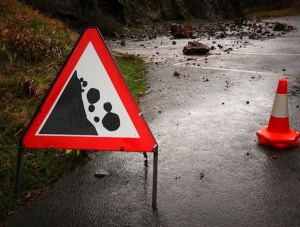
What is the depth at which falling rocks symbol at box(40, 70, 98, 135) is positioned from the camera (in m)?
2.56

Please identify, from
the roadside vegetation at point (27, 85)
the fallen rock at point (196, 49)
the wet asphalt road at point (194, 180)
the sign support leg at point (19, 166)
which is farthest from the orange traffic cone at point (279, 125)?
the fallen rock at point (196, 49)

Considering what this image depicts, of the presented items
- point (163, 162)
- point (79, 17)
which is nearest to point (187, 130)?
point (163, 162)

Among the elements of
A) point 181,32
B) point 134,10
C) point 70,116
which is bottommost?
point 181,32

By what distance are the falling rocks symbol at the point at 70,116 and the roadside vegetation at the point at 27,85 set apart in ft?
2.19

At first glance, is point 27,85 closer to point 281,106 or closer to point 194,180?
point 194,180

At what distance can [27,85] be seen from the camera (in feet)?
16.8

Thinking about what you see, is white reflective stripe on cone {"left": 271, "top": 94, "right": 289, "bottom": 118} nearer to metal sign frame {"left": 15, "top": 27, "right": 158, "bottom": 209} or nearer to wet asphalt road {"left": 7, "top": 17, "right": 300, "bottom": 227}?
wet asphalt road {"left": 7, "top": 17, "right": 300, "bottom": 227}

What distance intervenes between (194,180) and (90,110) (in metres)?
1.19

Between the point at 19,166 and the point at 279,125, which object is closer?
the point at 19,166

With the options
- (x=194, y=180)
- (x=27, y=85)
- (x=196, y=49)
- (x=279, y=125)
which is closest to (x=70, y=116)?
(x=194, y=180)

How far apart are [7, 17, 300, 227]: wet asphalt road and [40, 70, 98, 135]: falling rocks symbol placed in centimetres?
60

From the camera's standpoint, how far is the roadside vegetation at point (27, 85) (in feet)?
9.55

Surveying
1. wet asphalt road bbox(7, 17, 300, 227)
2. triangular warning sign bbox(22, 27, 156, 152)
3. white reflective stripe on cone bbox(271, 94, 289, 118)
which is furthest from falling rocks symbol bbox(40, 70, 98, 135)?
white reflective stripe on cone bbox(271, 94, 289, 118)

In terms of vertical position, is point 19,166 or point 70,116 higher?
point 70,116
